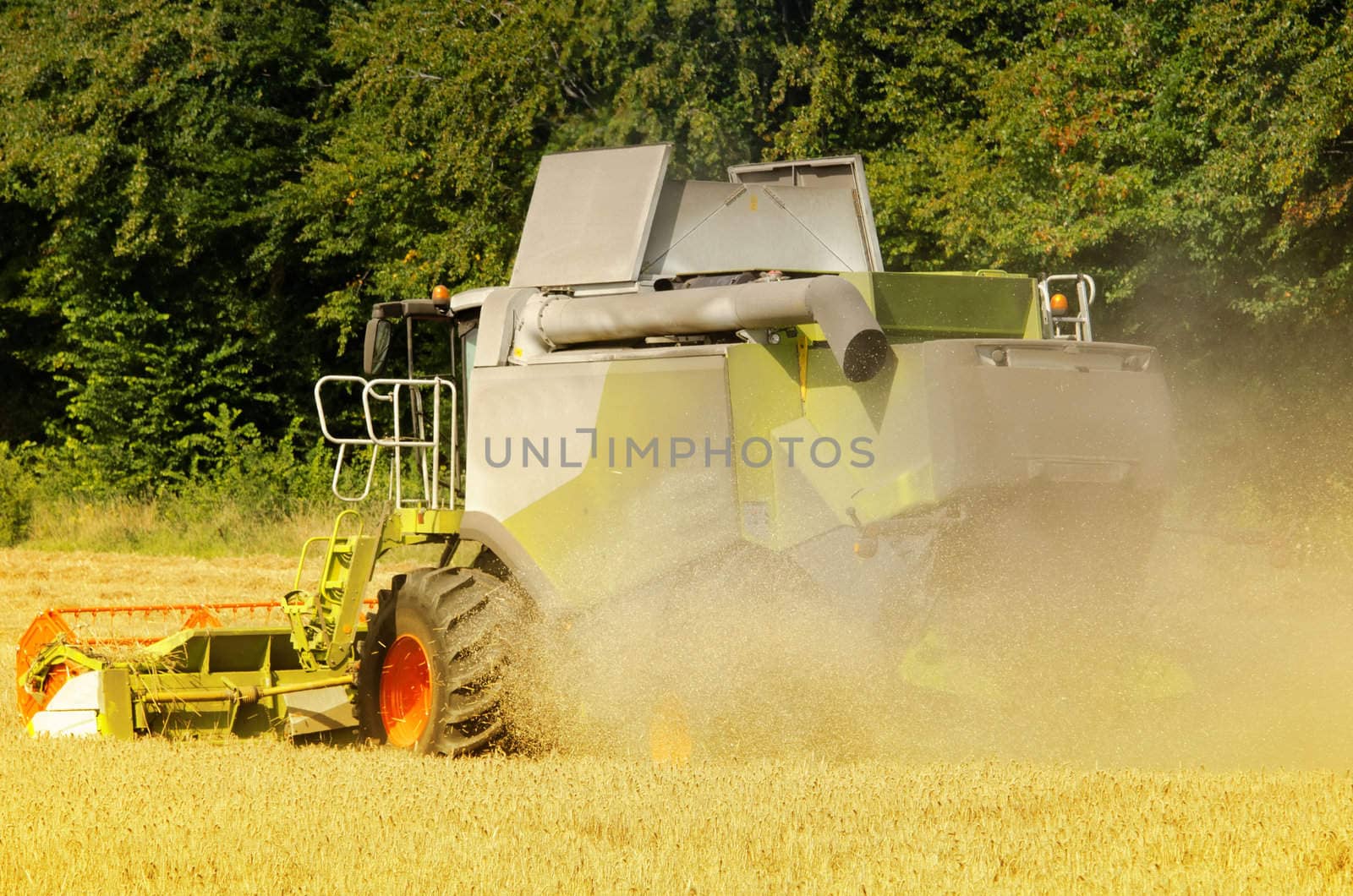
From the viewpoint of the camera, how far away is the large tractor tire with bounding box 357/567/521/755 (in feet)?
25.5

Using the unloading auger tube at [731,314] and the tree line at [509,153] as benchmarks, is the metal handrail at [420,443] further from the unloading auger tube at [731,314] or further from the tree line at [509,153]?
the tree line at [509,153]

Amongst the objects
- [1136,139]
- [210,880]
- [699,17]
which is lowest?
[210,880]

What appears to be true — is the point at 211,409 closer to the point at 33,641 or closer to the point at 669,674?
the point at 33,641

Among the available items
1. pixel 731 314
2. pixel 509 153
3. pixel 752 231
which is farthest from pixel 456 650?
pixel 509 153

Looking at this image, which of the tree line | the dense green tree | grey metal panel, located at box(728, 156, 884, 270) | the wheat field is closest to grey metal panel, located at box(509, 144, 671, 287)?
grey metal panel, located at box(728, 156, 884, 270)

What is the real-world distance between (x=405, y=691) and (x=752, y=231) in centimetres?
296

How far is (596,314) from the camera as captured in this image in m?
7.89

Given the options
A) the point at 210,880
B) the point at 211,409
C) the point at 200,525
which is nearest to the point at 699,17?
the point at 200,525

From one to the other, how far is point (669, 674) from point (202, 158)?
1909 cm

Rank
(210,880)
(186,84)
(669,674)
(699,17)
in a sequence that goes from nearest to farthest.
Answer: (210,880)
(669,674)
(699,17)
(186,84)

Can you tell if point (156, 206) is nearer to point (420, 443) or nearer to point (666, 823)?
point (420, 443)

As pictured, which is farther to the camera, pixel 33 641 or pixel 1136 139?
pixel 1136 139

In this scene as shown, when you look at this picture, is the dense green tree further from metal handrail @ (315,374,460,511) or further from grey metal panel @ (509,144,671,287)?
grey metal panel @ (509,144,671,287)

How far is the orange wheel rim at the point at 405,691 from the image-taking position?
8.24 meters
